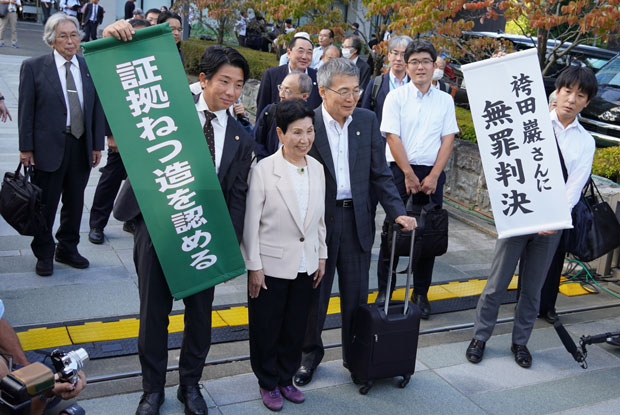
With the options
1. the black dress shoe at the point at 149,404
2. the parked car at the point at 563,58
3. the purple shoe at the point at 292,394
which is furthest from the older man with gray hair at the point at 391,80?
the parked car at the point at 563,58

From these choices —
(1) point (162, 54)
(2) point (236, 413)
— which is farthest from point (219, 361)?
(1) point (162, 54)

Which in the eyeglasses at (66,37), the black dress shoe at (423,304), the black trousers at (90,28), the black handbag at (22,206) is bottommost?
the black trousers at (90,28)

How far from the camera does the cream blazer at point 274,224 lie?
12.0ft

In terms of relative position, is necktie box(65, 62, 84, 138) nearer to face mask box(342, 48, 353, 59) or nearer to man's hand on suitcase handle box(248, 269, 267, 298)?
man's hand on suitcase handle box(248, 269, 267, 298)

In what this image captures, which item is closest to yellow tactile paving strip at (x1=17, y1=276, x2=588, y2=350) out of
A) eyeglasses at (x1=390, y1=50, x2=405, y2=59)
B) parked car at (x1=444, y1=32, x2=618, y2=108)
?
eyeglasses at (x1=390, y1=50, x2=405, y2=59)


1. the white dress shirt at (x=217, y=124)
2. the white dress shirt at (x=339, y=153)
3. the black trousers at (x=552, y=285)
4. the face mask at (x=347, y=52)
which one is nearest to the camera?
the white dress shirt at (x=217, y=124)

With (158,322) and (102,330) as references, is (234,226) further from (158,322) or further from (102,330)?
(102,330)

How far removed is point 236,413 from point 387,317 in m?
1.02

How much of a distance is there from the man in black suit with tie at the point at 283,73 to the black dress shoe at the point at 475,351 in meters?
2.43

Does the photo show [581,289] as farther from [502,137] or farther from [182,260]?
[182,260]

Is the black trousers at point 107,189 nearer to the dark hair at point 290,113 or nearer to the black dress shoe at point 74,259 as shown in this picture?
the black dress shoe at point 74,259

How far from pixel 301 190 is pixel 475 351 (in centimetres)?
183

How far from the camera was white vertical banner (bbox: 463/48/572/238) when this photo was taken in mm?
4301

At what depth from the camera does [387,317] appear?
3.99 m
